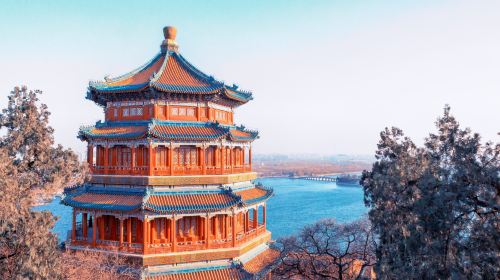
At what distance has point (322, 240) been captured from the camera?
2498 cm

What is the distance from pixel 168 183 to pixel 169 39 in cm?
893

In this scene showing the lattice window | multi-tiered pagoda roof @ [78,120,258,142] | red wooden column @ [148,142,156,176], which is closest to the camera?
red wooden column @ [148,142,156,176]

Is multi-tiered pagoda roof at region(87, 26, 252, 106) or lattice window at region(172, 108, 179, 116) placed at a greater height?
multi-tiered pagoda roof at region(87, 26, 252, 106)

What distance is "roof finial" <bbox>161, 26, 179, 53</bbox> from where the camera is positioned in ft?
76.4

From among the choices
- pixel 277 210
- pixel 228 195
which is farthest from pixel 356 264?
pixel 277 210

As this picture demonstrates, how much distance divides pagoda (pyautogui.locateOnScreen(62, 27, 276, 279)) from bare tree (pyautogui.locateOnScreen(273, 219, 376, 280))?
1.37 metres

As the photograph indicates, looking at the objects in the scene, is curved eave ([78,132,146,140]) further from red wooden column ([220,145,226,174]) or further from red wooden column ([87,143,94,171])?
red wooden column ([220,145,226,174])

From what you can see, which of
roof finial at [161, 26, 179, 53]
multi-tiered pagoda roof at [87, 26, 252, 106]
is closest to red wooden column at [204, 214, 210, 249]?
multi-tiered pagoda roof at [87, 26, 252, 106]

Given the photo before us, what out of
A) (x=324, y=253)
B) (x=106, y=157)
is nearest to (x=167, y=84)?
(x=106, y=157)

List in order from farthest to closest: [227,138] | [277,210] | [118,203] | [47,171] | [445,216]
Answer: [277,210], [227,138], [118,203], [47,171], [445,216]

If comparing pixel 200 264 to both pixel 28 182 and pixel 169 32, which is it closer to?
pixel 28 182

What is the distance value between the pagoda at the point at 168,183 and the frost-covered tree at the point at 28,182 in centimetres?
405

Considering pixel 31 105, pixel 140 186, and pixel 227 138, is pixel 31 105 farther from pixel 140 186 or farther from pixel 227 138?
pixel 227 138

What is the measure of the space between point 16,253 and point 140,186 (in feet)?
24.3
